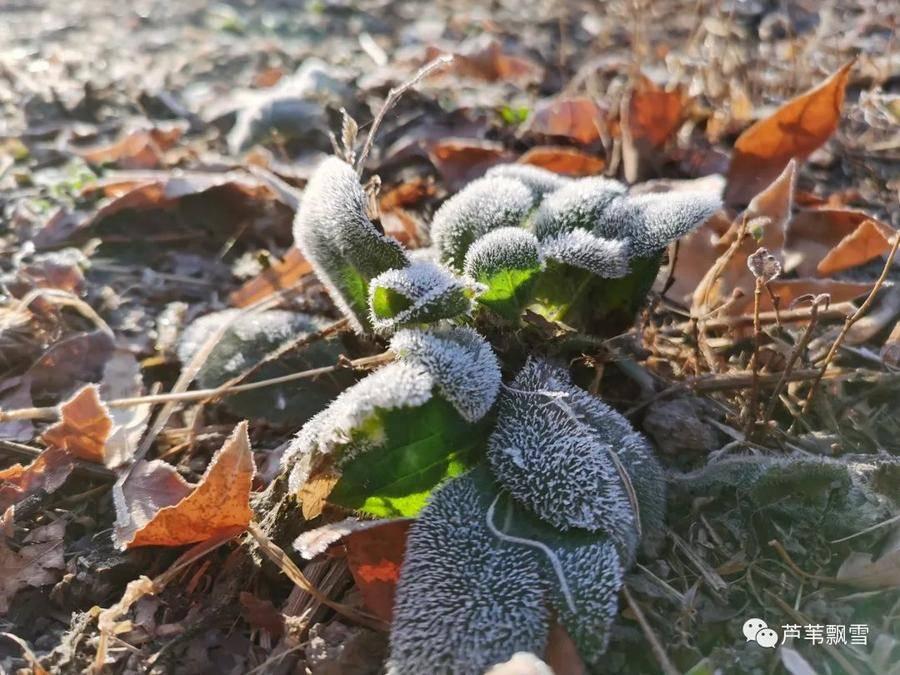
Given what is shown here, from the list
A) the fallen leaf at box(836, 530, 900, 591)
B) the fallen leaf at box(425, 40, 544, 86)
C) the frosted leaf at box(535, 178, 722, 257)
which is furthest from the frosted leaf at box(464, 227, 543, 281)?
the fallen leaf at box(425, 40, 544, 86)

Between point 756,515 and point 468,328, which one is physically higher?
point 468,328

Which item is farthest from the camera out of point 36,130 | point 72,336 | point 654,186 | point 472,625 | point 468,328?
point 36,130

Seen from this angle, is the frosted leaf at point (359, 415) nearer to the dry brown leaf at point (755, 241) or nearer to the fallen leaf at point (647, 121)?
the dry brown leaf at point (755, 241)

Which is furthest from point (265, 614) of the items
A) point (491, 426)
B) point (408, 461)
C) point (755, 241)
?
point (755, 241)

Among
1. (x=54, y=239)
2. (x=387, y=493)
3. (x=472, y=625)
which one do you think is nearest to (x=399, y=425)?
(x=387, y=493)

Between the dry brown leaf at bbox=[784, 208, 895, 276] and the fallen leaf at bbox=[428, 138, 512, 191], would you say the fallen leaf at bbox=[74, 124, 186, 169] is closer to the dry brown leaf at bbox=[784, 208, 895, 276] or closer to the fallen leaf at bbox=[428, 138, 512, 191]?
the fallen leaf at bbox=[428, 138, 512, 191]

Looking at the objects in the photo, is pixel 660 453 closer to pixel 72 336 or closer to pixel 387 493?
pixel 387 493

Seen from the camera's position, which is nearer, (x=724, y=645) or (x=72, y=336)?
(x=724, y=645)

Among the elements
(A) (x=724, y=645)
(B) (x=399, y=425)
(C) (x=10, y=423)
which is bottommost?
(A) (x=724, y=645)

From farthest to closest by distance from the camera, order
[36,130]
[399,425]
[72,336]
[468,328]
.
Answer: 1. [36,130]
2. [72,336]
3. [468,328]
4. [399,425]
